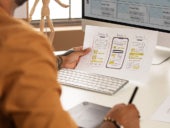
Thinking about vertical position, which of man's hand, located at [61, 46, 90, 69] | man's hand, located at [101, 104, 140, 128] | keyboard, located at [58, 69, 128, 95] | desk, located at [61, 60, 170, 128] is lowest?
desk, located at [61, 60, 170, 128]

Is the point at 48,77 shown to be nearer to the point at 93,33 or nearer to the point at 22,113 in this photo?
the point at 22,113

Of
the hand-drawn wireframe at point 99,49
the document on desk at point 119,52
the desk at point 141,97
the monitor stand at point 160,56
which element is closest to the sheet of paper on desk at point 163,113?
the desk at point 141,97

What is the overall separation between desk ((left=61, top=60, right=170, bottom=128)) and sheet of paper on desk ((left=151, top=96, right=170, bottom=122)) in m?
0.01

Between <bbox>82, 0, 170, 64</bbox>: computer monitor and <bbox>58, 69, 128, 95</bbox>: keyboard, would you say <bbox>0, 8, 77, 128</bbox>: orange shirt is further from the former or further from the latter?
<bbox>82, 0, 170, 64</bbox>: computer monitor

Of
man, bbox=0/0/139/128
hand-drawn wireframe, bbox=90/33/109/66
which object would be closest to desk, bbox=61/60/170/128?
hand-drawn wireframe, bbox=90/33/109/66

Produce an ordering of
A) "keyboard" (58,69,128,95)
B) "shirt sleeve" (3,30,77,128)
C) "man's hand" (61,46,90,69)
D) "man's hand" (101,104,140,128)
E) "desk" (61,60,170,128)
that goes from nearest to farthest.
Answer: "shirt sleeve" (3,30,77,128) < "man's hand" (101,104,140,128) < "desk" (61,60,170,128) < "keyboard" (58,69,128,95) < "man's hand" (61,46,90,69)

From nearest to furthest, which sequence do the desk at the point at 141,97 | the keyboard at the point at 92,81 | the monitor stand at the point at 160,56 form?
the desk at the point at 141,97, the keyboard at the point at 92,81, the monitor stand at the point at 160,56

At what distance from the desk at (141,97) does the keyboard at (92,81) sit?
2 centimetres

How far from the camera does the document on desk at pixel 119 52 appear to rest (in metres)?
1.34

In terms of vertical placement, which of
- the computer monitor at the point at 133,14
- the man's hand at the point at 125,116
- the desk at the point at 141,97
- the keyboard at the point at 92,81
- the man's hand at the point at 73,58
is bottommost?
the desk at the point at 141,97

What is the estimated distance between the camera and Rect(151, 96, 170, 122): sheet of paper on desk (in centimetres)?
110

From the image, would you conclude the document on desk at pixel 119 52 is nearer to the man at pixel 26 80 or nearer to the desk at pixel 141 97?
the desk at pixel 141 97

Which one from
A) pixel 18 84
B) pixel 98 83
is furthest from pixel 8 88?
pixel 98 83

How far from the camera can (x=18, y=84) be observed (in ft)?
2.06
